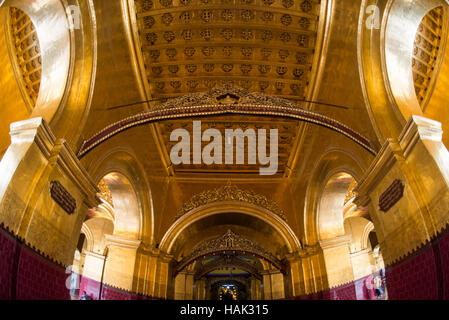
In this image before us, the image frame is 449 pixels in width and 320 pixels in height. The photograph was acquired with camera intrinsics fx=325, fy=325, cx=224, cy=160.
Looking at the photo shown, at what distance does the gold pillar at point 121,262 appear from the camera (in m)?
8.86

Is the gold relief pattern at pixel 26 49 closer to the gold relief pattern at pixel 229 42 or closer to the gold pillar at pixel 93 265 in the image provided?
the gold relief pattern at pixel 229 42

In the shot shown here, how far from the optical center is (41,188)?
15.6 feet

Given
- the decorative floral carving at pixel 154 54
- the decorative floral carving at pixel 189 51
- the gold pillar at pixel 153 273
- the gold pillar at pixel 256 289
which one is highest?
the decorative floral carving at pixel 189 51

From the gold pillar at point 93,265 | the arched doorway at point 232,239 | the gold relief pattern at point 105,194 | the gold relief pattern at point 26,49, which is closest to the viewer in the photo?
the gold relief pattern at point 26,49

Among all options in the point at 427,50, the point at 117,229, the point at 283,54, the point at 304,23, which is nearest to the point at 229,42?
the point at 283,54

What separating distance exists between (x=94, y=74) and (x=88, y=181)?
2038mm

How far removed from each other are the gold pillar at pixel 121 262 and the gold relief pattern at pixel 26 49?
14.2 feet

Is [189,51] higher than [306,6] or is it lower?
lower

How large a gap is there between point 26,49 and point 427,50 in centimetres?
846

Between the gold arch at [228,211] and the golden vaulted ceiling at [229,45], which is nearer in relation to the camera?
the golden vaulted ceiling at [229,45]

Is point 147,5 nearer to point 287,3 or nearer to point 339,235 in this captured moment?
point 287,3

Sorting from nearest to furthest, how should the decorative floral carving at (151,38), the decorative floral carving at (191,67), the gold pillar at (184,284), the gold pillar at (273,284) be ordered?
the decorative floral carving at (151,38), the decorative floral carving at (191,67), the gold pillar at (273,284), the gold pillar at (184,284)

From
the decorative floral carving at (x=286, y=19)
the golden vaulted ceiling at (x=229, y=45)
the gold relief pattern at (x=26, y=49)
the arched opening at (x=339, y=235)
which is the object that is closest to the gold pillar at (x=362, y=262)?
the arched opening at (x=339, y=235)
